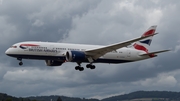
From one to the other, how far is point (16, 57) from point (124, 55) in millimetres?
22960

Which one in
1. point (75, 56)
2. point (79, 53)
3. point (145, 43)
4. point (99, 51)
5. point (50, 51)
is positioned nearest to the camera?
point (50, 51)

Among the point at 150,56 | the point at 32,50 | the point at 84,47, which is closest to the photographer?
the point at 32,50

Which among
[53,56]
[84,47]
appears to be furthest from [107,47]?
[53,56]

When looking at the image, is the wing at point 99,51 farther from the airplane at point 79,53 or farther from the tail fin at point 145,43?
the tail fin at point 145,43

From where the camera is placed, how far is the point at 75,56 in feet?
249

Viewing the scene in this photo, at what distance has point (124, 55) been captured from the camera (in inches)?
3324

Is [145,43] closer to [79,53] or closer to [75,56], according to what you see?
[79,53]

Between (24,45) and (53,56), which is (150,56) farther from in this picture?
(24,45)

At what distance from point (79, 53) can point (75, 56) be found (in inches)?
50.0

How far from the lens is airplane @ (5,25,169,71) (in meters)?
74.4

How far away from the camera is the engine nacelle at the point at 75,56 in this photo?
75.7m

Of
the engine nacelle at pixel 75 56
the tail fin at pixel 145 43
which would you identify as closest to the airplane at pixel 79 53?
the engine nacelle at pixel 75 56

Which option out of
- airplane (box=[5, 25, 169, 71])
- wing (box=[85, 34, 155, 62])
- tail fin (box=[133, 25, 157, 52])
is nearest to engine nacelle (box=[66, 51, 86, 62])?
airplane (box=[5, 25, 169, 71])

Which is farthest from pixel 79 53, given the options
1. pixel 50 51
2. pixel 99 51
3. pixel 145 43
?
pixel 145 43
